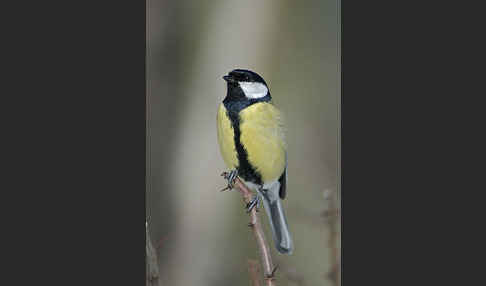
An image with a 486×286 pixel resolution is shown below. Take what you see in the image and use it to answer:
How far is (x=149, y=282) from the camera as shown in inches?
179

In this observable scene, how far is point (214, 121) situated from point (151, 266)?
87 centimetres

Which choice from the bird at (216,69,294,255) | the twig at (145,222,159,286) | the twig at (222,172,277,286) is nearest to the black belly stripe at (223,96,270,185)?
the bird at (216,69,294,255)

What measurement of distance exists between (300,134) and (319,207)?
16.2 inches

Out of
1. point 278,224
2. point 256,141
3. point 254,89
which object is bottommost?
point 278,224

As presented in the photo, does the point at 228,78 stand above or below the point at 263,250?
above

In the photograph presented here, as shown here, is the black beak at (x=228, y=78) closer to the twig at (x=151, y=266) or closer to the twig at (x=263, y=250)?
the twig at (x=263, y=250)

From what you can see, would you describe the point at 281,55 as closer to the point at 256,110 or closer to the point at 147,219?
the point at 256,110

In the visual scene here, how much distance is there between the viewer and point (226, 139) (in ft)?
14.1

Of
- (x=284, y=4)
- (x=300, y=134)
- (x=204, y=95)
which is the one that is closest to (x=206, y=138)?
(x=204, y=95)

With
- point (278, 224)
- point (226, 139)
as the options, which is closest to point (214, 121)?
point (226, 139)

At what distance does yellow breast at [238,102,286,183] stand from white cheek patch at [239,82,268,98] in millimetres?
48

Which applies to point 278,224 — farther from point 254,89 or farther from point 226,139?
point 254,89

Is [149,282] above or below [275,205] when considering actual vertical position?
below

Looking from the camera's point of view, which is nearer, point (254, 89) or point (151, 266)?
point (254, 89)
